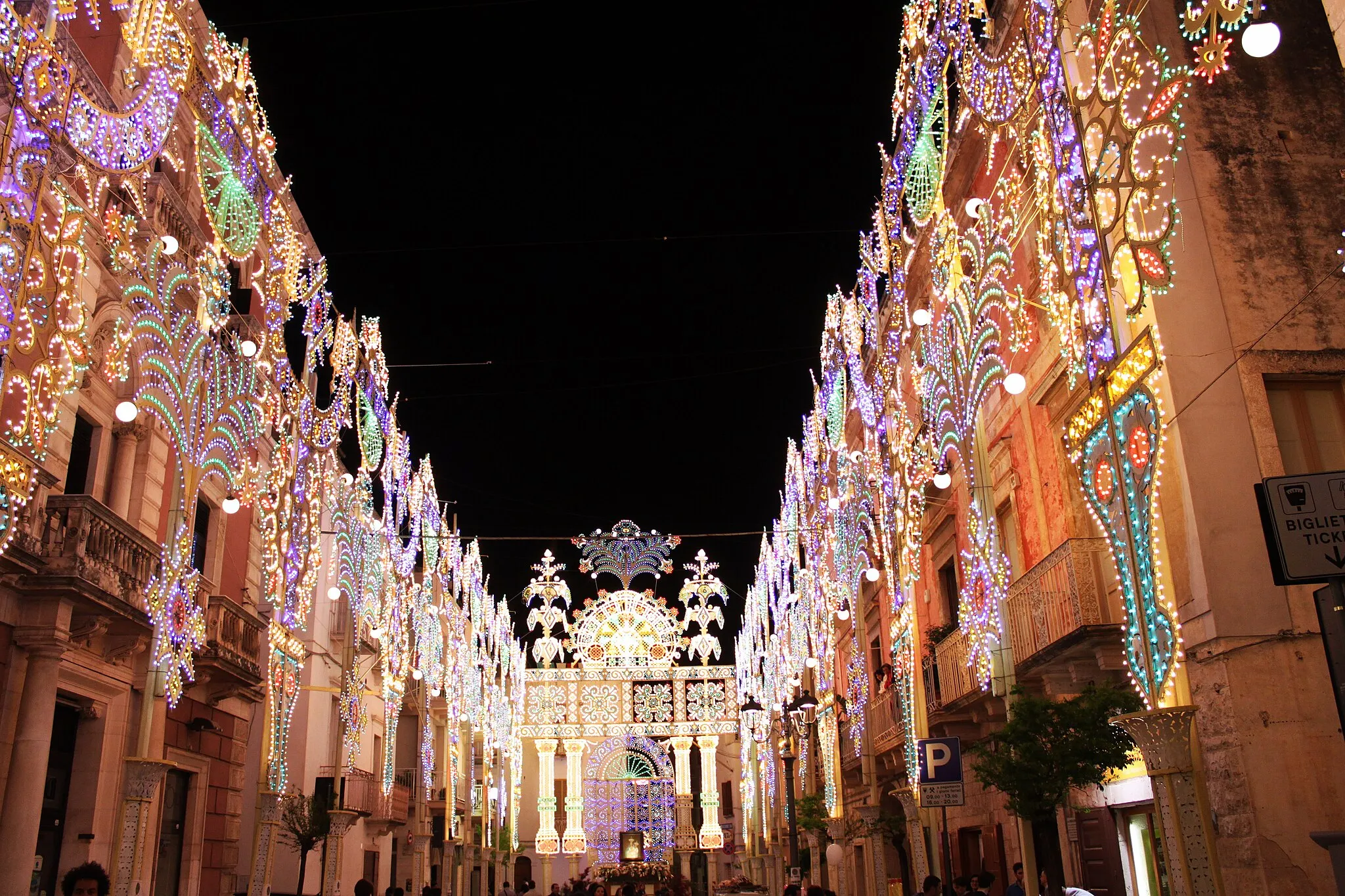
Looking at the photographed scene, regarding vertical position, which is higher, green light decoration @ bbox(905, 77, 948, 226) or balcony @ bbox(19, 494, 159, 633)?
green light decoration @ bbox(905, 77, 948, 226)

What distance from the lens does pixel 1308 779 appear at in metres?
9.43

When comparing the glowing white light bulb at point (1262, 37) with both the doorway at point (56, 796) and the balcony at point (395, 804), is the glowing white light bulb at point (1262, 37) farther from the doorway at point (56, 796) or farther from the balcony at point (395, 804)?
the balcony at point (395, 804)

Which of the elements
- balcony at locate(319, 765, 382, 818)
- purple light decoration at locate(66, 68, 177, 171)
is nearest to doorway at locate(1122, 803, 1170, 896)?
purple light decoration at locate(66, 68, 177, 171)

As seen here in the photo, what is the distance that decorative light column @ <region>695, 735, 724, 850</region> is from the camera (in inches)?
1895

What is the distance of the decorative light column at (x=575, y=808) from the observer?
47.1 meters

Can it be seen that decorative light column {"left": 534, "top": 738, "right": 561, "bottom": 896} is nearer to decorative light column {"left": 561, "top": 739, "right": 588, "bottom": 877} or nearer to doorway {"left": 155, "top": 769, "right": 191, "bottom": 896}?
Result: decorative light column {"left": 561, "top": 739, "right": 588, "bottom": 877}

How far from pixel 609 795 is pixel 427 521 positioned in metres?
25.9

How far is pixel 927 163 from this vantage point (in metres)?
15.2

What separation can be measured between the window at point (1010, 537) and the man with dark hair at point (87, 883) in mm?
12126

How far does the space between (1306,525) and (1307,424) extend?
699 cm

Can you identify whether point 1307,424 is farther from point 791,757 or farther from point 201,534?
point 201,534

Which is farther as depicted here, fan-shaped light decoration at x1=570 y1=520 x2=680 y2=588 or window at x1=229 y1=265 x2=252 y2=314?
fan-shaped light decoration at x1=570 y1=520 x2=680 y2=588

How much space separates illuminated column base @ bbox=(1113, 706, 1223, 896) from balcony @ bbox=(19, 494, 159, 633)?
11.3 meters

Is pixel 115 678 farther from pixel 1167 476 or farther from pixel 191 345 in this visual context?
pixel 1167 476
